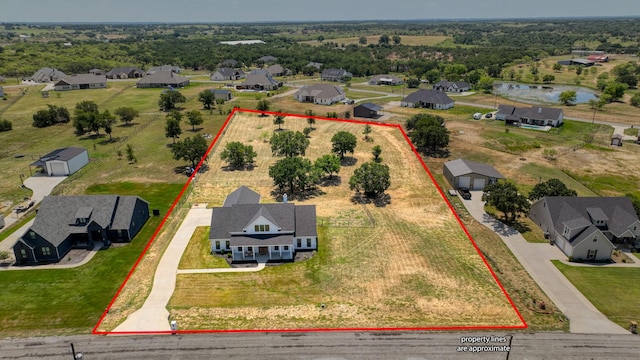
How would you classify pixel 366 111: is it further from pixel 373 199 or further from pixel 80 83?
pixel 80 83

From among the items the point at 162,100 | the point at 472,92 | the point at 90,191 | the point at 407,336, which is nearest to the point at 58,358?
the point at 407,336

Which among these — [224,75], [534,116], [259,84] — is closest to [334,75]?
[259,84]

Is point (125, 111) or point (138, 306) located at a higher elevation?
point (125, 111)

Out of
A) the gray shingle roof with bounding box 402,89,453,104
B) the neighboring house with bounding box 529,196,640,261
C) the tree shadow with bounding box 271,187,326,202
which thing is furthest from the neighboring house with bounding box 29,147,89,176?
the gray shingle roof with bounding box 402,89,453,104

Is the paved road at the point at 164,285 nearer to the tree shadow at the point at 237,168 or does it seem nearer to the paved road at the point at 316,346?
the paved road at the point at 316,346

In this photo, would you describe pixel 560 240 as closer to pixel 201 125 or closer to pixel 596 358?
pixel 596 358

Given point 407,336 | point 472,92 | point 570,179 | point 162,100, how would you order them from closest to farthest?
point 407,336 < point 570,179 < point 162,100 < point 472,92

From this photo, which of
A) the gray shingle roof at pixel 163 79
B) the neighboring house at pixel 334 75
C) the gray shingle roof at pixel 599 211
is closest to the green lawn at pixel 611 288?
the gray shingle roof at pixel 599 211
